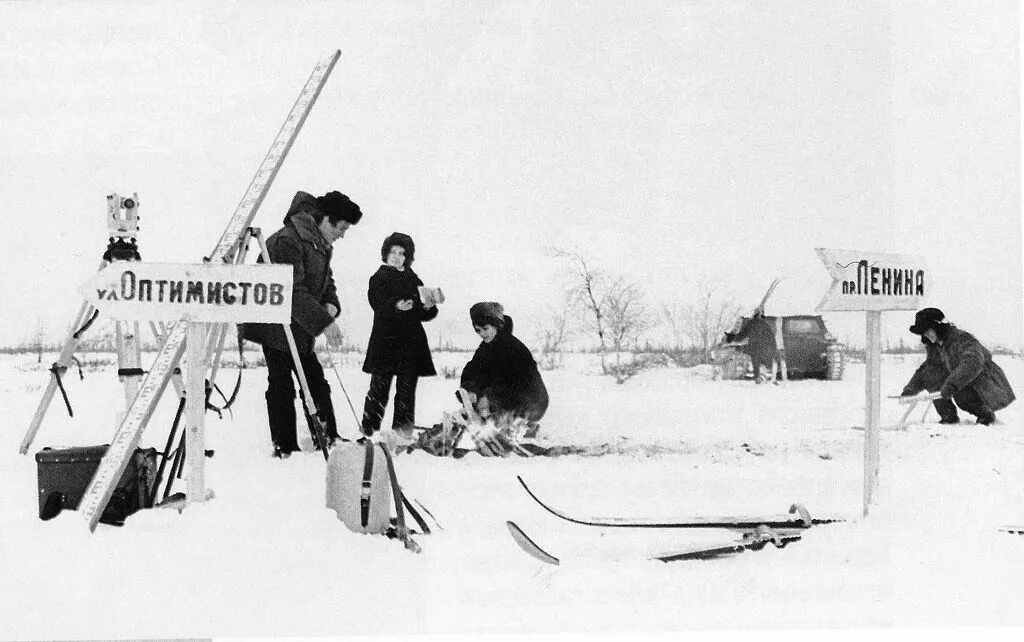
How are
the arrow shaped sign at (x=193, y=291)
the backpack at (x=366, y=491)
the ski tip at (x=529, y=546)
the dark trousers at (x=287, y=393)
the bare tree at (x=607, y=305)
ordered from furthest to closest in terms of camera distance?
the bare tree at (x=607, y=305) < the dark trousers at (x=287, y=393) < the ski tip at (x=529, y=546) < the backpack at (x=366, y=491) < the arrow shaped sign at (x=193, y=291)

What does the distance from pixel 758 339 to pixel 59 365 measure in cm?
344

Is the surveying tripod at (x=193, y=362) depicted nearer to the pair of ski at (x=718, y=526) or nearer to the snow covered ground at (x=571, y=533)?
→ the snow covered ground at (x=571, y=533)

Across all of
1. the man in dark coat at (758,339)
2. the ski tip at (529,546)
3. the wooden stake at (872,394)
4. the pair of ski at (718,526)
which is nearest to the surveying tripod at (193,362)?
the ski tip at (529,546)

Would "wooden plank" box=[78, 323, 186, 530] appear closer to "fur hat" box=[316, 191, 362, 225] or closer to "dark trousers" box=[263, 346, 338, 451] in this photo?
"dark trousers" box=[263, 346, 338, 451]

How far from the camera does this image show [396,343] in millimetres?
4605

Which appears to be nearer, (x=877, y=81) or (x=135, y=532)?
(x=135, y=532)

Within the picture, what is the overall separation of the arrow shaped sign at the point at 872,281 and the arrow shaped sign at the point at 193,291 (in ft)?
7.48

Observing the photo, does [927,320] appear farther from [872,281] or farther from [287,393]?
[287,393]

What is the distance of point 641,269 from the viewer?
193 inches

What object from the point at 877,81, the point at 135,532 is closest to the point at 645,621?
the point at 135,532

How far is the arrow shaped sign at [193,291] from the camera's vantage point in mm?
3666

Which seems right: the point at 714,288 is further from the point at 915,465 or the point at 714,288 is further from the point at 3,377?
the point at 3,377

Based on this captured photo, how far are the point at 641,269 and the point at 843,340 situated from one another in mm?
1339

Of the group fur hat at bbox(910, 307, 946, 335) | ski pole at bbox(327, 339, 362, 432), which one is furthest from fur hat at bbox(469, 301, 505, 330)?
fur hat at bbox(910, 307, 946, 335)
